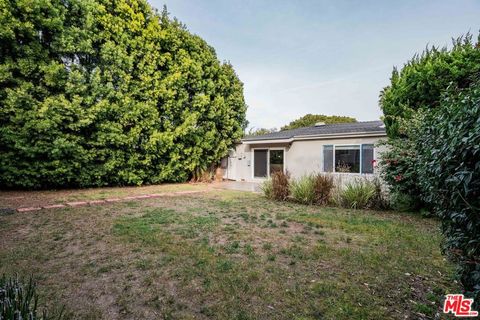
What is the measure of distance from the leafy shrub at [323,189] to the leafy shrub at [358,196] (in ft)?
1.61

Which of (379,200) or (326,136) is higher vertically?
(326,136)

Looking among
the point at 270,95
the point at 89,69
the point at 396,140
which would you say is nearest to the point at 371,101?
the point at 270,95

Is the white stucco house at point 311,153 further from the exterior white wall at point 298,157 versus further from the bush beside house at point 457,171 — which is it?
the bush beside house at point 457,171

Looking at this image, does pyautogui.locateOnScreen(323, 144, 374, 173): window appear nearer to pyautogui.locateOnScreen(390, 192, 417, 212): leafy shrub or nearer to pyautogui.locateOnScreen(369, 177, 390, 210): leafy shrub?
pyautogui.locateOnScreen(369, 177, 390, 210): leafy shrub

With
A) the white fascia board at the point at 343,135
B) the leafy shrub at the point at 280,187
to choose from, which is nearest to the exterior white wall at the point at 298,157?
the white fascia board at the point at 343,135

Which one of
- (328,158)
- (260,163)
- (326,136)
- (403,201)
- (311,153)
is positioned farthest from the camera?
(260,163)

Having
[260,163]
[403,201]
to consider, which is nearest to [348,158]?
[403,201]

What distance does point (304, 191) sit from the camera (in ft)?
28.3

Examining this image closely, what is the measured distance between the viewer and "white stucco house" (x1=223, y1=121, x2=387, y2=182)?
1090cm

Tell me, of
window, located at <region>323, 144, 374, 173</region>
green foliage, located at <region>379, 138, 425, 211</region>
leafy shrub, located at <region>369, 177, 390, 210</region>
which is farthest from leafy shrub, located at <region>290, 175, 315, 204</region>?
window, located at <region>323, 144, 374, 173</region>

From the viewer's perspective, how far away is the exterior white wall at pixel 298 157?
36.9 feet

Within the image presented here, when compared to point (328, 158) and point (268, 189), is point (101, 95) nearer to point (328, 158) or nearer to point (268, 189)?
point (268, 189)

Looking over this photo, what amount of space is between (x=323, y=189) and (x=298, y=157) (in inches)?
203

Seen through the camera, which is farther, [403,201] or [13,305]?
[403,201]
